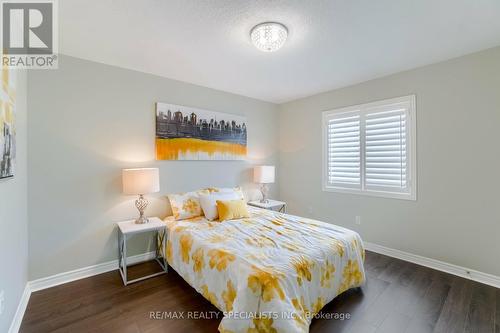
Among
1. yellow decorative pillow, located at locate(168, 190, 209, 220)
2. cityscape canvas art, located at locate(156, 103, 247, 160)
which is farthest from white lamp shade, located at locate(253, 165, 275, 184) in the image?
yellow decorative pillow, located at locate(168, 190, 209, 220)

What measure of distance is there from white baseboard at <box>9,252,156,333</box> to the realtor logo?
6.52 feet

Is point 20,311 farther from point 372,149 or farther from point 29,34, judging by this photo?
point 372,149

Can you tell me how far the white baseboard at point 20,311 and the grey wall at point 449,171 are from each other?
154 inches

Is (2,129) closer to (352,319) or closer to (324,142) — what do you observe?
(352,319)

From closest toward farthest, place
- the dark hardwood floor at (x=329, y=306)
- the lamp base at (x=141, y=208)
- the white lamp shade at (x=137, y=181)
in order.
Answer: the dark hardwood floor at (x=329, y=306) → the white lamp shade at (x=137, y=181) → the lamp base at (x=141, y=208)

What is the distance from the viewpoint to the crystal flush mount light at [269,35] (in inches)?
77.9

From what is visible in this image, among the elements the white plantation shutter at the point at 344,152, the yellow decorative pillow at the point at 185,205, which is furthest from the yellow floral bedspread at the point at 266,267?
the white plantation shutter at the point at 344,152

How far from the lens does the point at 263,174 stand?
3973 mm

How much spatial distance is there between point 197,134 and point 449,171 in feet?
11.1

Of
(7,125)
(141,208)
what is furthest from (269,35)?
(141,208)

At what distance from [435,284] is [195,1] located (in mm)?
3617

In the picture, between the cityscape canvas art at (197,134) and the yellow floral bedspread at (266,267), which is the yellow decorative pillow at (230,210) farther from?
the cityscape canvas art at (197,134)

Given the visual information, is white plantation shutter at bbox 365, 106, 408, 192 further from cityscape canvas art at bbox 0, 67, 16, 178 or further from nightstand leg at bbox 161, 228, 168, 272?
cityscape canvas art at bbox 0, 67, 16, 178

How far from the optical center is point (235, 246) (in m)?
2.04
